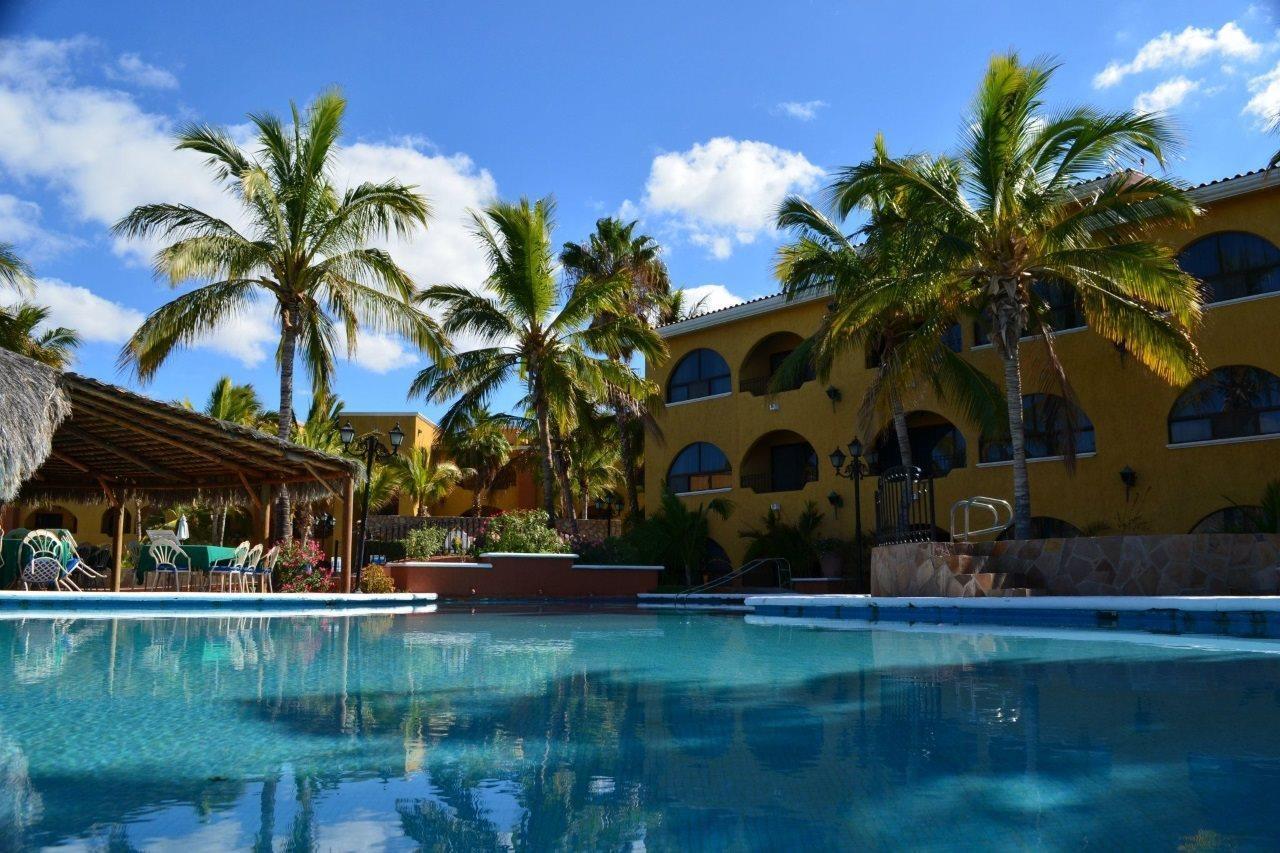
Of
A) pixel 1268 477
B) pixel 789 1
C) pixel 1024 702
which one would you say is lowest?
pixel 1024 702

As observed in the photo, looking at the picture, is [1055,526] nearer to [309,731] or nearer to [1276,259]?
[1276,259]

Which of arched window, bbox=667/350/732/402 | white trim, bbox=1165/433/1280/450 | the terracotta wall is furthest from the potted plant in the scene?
white trim, bbox=1165/433/1280/450

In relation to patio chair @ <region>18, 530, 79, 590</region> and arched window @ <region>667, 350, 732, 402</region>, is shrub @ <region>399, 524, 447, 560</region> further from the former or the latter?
arched window @ <region>667, 350, 732, 402</region>

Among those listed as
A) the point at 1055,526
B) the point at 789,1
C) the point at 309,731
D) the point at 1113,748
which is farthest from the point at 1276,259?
the point at 309,731

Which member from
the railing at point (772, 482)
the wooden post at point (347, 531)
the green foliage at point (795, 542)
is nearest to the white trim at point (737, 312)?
the railing at point (772, 482)

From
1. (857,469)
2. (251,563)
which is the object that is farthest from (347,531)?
(857,469)

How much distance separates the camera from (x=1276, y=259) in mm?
Result: 16312

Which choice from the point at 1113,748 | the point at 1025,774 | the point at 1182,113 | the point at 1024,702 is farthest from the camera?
the point at 1182,113

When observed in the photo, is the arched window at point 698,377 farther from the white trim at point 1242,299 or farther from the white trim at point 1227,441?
the white trim at point 1242,299

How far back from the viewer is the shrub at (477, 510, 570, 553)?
20547 mm

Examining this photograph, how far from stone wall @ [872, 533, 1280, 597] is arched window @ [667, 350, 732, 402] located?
41.5 ft

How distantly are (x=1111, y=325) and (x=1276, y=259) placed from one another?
458cm

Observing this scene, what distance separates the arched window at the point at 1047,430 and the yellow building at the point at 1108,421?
32 mm

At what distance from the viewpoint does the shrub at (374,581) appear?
17.8 meters
